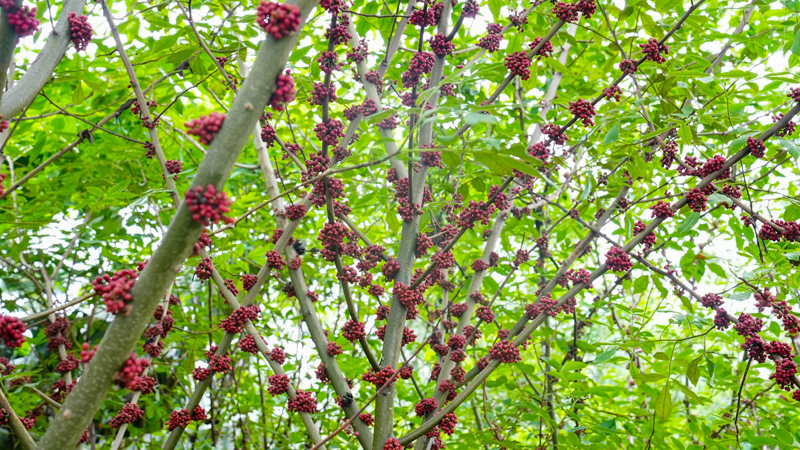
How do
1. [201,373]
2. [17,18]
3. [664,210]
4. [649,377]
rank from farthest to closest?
[649,377]
[664,210]
[201,373]
[17,18]

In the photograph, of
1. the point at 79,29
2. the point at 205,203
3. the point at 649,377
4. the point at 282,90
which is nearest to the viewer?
the point at 205,203

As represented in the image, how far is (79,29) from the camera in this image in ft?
8.19

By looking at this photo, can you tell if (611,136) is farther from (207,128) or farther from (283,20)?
(207,128)

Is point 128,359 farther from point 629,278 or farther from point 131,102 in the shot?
point 629,278

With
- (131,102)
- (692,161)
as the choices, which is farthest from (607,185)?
(131,102)

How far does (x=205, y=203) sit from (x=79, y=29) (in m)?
1.54

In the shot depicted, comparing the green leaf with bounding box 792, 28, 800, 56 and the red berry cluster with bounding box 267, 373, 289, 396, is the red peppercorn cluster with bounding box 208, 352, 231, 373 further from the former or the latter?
the green leaf with bounding box 792, 28, 800, 56

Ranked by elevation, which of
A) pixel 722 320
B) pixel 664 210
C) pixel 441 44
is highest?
pixel 441 44

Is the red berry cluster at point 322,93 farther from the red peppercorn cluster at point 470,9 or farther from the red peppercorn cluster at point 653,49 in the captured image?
the red peppercorn cluster at point 653,49

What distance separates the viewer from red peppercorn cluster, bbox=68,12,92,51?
8.11 feet

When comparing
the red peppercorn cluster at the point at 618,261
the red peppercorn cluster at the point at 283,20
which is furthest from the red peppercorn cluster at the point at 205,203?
the red peppercorn cluster at the point at 618,261

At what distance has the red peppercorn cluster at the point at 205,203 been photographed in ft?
5.09

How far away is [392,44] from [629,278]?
112 inches

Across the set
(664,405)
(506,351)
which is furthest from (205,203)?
(664,405)
